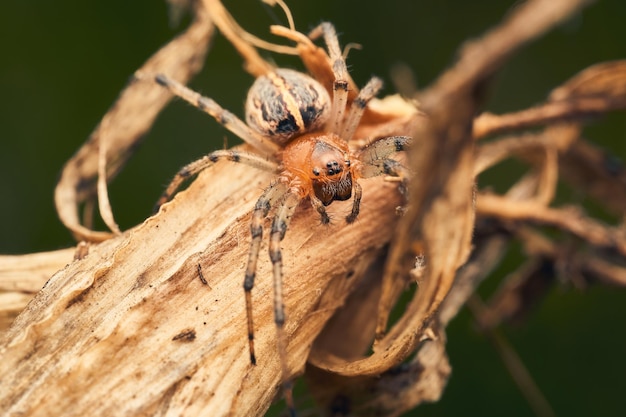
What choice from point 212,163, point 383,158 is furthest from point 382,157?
point 212,163

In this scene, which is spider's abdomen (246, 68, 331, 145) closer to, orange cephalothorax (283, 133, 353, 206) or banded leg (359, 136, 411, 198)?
orange cephalothorax (283, 133, 353, 206)

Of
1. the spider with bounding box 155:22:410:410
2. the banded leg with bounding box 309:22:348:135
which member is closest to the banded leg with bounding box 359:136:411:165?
the spider with bounding box 155:22:410:410

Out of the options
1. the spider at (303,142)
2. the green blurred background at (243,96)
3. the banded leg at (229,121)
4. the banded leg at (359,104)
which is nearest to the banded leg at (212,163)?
the spider at (303,142)

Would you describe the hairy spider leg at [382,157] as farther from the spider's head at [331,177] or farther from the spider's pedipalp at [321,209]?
the spider's pedipalp at [321,209]

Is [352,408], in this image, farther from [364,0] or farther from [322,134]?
[364,0]

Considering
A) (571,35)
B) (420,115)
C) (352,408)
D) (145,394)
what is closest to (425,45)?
(571,35)

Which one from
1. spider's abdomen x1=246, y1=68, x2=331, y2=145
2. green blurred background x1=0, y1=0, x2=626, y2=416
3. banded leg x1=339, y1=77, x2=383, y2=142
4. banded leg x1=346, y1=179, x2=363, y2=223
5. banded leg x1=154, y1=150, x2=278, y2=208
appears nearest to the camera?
A: banded leg x1=346, y1=179, x2=363, y2=223
